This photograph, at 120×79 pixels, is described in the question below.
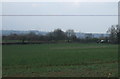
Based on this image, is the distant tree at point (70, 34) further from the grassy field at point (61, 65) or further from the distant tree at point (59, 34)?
the grassy field at point (61, 65)

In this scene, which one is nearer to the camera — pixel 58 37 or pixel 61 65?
pixel 61 65

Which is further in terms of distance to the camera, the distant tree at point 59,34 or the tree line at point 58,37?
the distant tree at point 59,34

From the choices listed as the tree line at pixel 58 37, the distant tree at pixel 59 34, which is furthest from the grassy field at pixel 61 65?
the distant tree at pixel 59 34

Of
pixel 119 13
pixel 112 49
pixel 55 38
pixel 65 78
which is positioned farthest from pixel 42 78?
pixel 112 49

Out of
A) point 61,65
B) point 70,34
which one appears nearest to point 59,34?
point 70,34

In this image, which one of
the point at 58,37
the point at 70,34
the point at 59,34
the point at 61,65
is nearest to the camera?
the point at 61,65

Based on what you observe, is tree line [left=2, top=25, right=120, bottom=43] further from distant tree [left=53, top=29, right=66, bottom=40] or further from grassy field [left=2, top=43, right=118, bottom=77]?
grassy field [left=2, top=43, right=118, bottom=77]

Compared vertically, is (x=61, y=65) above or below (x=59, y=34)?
below

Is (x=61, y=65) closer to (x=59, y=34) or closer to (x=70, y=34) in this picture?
(x=59, y=34)

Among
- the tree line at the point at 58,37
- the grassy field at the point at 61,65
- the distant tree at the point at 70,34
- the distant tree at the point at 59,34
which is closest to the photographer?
the grassy field at the point at 61,65

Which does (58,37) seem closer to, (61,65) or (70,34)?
(70,34)

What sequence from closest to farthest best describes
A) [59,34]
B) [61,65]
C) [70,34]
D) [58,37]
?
1. [61,65]
2. [59,34]
3. [70,34]
4. [58,37]

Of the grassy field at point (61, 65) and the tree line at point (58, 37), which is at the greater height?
the tree line at point (58, 37)

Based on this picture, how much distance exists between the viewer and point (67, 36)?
86.1ft
